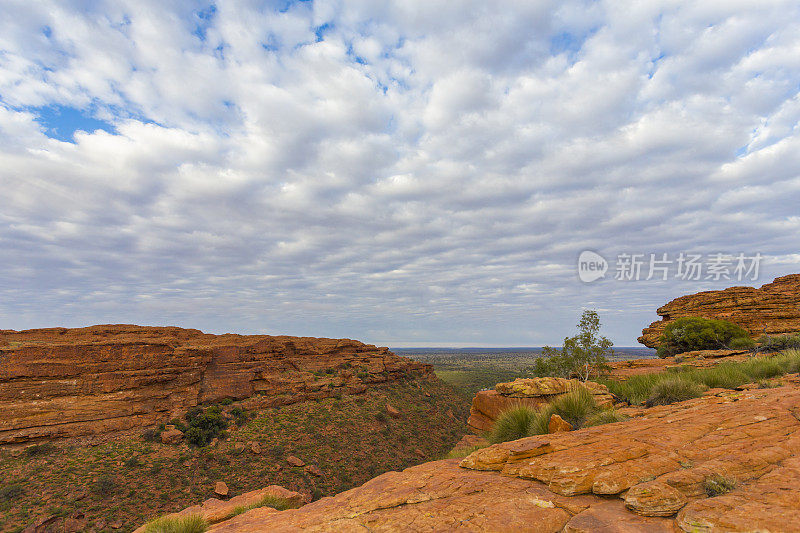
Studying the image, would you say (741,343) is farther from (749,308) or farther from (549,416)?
(549,416)

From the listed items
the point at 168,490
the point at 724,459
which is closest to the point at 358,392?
the point at 168,490

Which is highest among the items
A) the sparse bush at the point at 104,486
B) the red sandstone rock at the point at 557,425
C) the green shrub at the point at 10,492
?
the red sandstone rock at the point at 557,425

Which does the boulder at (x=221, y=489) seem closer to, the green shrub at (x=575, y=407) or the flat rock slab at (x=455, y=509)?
the flat rock slab at (x=455, y=509)

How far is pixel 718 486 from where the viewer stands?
4047mm

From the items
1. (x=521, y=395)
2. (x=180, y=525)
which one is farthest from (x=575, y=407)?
(x=180, y=525)

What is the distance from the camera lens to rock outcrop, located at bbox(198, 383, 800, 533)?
374 cm

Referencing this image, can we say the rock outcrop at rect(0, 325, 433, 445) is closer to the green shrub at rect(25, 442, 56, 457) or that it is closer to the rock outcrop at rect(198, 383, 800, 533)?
the green shrub at rect(25, 442, 56, 457)

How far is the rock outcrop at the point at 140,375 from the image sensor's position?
123 feet

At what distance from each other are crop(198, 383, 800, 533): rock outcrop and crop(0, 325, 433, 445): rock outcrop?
1873 inches

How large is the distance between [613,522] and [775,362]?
48.3ft

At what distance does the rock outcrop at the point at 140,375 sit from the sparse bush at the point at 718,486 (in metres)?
54.2

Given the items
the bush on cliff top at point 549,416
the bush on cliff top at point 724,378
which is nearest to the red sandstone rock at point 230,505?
the bush on cliff top at point 549,416

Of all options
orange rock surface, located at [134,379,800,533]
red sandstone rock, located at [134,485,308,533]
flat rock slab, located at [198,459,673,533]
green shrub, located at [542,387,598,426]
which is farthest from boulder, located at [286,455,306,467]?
green shrub, located at [542,387,598,426]

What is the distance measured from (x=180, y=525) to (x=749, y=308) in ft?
168
